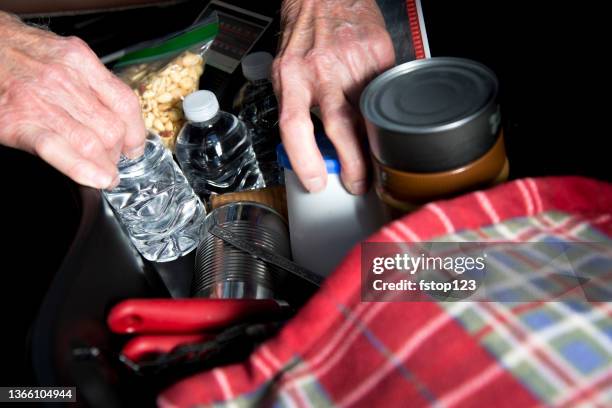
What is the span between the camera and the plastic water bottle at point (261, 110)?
0.81 metres

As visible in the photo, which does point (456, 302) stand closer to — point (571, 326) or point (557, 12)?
point (571, 326)

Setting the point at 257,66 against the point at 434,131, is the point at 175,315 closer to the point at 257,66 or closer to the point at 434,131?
the point at 434,131

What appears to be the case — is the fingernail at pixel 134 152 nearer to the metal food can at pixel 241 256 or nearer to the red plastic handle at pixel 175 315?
the metal food can at pixel 241 256

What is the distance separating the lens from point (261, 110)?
0.85 meters

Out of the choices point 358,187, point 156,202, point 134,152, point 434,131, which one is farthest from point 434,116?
point 156,202

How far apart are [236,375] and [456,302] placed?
143 mm

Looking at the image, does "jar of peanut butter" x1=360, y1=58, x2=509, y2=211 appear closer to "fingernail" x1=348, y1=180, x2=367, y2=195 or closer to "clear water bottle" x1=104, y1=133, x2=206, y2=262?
"fingernail" x1=348, y1=180, x2=367, y2=195

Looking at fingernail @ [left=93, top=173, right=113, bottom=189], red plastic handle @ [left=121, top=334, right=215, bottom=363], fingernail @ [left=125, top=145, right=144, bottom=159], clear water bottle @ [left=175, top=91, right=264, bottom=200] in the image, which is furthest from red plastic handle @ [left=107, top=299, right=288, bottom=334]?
clear water bottle @ [left=175, top=91, right=264, bottom=200]

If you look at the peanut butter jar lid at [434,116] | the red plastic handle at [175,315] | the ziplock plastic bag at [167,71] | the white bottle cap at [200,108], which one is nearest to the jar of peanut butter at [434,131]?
the peanut butter jar lid at [434,116]

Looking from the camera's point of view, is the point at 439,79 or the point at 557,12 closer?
the point at 439,79

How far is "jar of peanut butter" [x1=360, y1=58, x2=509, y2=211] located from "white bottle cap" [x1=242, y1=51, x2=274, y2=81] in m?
0.34

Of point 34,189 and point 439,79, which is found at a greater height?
point 439,79

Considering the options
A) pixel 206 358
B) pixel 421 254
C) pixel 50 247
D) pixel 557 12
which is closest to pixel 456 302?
pixel 421 254

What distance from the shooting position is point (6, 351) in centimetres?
44
